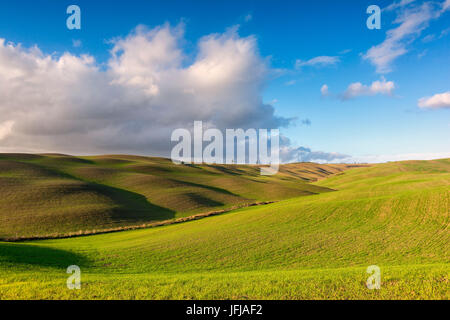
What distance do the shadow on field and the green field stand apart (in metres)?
0.09

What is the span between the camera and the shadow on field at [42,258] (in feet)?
63.6

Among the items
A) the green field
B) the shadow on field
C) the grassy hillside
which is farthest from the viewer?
the grassy hillside

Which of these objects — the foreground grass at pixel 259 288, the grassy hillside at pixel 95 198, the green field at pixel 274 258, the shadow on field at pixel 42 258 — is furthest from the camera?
the grassy hillside at pixel 95 198

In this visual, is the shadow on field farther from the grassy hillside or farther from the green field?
the grassy hillside

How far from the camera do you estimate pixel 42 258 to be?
21.8 m

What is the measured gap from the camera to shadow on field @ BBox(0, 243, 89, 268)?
763 inches

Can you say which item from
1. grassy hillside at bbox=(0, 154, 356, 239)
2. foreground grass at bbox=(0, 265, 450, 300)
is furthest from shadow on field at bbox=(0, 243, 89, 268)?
grassy hillside at bbox=(0, 154, 356, 239)

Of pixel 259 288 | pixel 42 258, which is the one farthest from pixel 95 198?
pixel 259 288

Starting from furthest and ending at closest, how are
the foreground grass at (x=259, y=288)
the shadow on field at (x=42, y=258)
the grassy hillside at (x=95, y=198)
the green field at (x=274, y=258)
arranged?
the grassy hillside at (x=95, y=198), the shadow on field at (x=42, y=258), the green field at (x=274, y=258), the foreground grass at (x=259, y=288)

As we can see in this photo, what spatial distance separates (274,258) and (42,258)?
784 inches


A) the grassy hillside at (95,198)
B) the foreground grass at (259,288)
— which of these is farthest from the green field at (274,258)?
the grassy hillside at (95,198)

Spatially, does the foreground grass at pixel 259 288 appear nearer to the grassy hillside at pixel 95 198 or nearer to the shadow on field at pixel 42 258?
the shadow on field at pixel 42 258

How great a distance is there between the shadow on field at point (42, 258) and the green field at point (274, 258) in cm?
9
